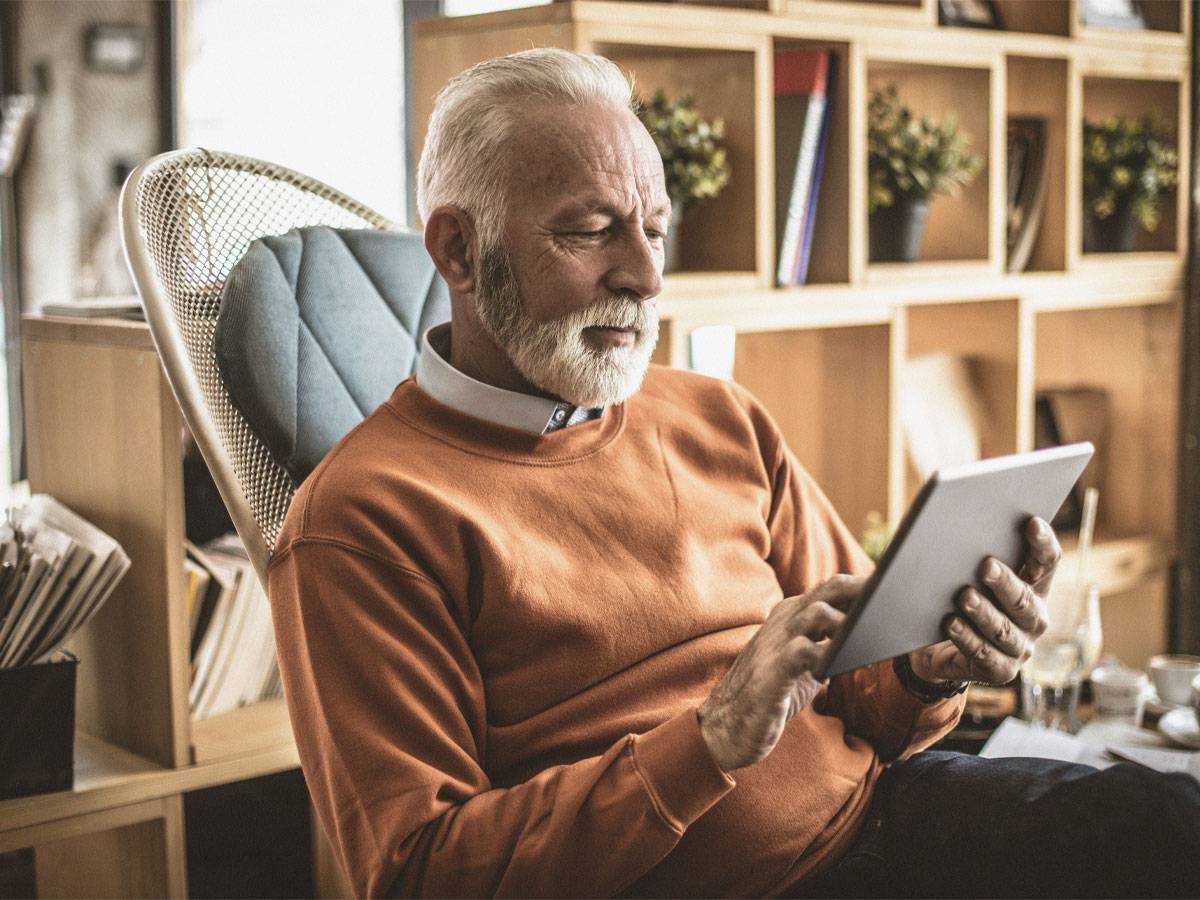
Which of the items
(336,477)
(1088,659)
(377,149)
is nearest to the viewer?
(336,477)

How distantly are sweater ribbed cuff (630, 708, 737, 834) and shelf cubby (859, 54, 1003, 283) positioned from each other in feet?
4.38

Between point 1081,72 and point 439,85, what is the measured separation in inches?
49.8

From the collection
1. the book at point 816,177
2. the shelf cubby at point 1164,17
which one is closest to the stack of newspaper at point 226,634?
the book at point 816,177

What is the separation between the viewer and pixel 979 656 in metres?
1.17

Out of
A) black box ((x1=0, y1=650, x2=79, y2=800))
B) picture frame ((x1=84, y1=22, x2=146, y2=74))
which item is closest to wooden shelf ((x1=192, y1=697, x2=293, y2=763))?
black box ((x1=0, y1=650, x2=79, y2=800))

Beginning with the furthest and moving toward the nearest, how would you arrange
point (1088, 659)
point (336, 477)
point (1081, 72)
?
point (1081, 72), point (1088, 659), point (336, 477)

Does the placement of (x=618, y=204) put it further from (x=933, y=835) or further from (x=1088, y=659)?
(x=1088, y=659)

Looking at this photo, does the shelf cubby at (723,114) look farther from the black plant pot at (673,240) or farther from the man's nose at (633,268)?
the man's nose at (633,268)

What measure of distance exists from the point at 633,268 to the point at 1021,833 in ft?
2.08

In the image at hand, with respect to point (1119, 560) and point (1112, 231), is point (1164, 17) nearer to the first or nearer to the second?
point (1112, 231)

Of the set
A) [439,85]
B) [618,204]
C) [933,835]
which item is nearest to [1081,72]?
[439,85]

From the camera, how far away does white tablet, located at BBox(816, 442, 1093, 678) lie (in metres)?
0.97

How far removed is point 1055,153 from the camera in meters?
2.43

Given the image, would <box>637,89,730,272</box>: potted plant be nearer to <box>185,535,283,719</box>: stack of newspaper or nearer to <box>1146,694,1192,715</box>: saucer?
<box>185,535,283,719</box>: stack of newspaper
